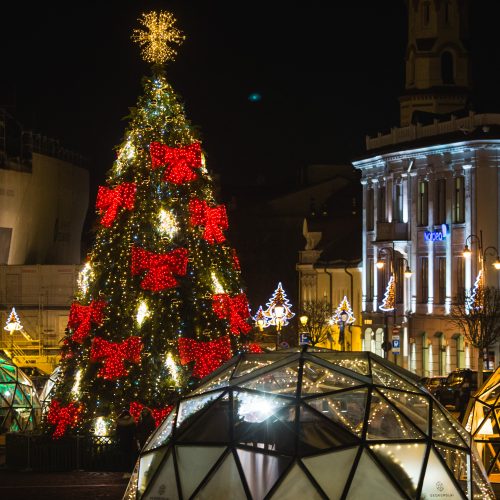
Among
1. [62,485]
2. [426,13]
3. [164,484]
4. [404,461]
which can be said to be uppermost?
[426,13]

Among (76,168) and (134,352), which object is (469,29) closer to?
(76,168)

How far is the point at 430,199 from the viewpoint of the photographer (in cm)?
7231

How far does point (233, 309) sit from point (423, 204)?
1794 inches

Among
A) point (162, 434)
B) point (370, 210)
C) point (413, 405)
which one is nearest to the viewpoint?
point (413, 405)

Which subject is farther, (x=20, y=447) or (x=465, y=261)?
(x=465, y=261)

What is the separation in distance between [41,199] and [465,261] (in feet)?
78.6

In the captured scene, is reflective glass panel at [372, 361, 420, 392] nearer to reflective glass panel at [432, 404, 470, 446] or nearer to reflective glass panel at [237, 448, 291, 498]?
reflective glass panel at [432, 404, 470, 446]

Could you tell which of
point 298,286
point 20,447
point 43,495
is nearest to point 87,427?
point 20,447

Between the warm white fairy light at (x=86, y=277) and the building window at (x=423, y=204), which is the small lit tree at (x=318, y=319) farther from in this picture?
the warm white fairy light at (x=86, y=277)

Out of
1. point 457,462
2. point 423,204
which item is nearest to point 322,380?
point 457,462

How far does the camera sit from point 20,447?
94.9 ft

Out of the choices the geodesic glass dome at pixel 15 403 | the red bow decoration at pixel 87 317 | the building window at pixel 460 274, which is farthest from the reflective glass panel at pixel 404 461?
the building window at pixel 460 274

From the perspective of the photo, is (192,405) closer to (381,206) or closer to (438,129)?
(438,129)

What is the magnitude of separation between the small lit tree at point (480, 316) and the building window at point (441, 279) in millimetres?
4253
